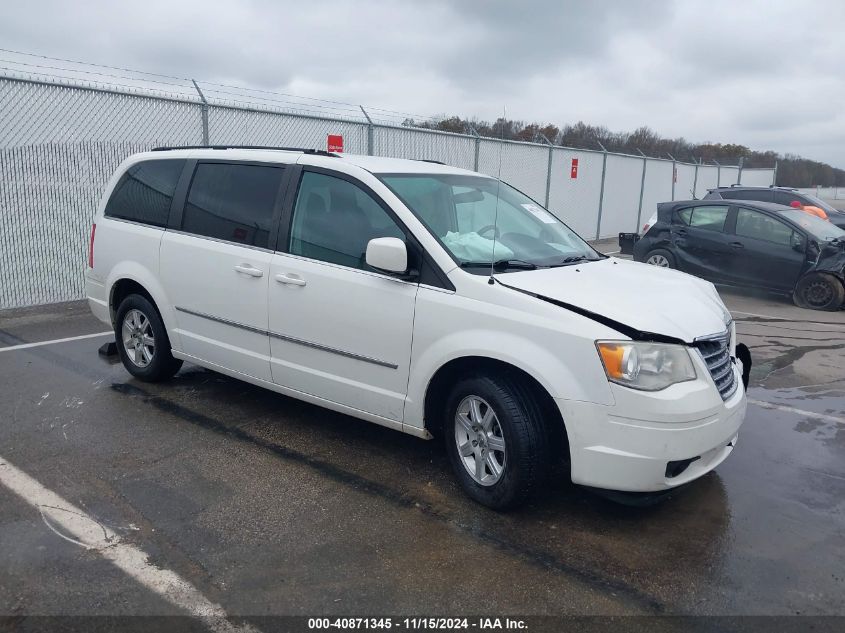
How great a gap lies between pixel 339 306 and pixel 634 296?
1.65 metres

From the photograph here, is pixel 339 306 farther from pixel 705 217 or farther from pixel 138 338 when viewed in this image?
pixel 705 217

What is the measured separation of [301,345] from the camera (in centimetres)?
445

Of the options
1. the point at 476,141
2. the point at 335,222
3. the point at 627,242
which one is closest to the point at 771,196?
the point at 627,242

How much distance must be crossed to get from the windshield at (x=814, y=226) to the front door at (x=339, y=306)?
843 cm

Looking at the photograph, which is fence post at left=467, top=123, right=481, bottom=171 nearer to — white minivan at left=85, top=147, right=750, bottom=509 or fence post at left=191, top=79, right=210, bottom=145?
fence post at left=191, top=79, right=210, bottom=145

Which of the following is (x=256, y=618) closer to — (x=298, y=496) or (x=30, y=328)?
(x=298, y=496)

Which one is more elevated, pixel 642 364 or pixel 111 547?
pixel 642 364

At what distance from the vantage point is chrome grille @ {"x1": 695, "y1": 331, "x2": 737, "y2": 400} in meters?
3.66

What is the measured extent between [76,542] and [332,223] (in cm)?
222

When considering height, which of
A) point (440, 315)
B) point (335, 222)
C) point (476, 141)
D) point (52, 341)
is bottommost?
point (52, 341)

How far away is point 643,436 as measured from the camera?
132 inches

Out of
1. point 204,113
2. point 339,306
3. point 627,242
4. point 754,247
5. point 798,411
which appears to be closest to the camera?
point 339,306

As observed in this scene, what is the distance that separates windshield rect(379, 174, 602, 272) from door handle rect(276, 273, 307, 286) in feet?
2.59

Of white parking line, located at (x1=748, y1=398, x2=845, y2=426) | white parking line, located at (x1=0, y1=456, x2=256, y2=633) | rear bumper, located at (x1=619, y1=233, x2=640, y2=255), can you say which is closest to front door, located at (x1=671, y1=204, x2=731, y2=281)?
rear bumper, located at (x1=619, y1=233, x2=640, y2=255)
